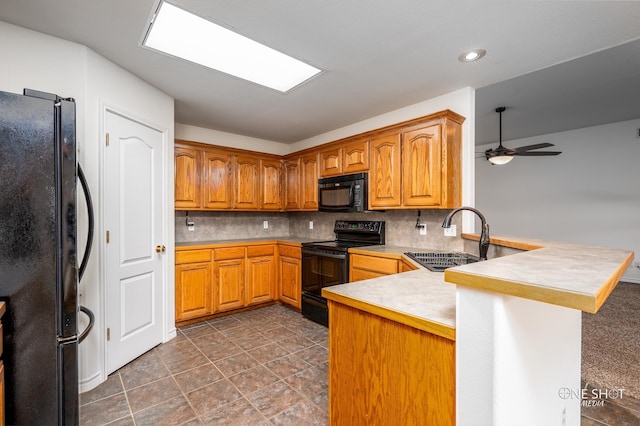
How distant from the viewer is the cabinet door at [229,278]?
11.2 feet

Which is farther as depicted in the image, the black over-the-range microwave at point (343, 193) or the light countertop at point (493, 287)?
the black over-the-range microwave at point (343, 193)

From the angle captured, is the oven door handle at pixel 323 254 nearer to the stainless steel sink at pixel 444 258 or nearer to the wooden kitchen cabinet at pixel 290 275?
the wooden kitchen cabinet at pixel 290 275

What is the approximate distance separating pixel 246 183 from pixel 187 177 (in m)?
0.79

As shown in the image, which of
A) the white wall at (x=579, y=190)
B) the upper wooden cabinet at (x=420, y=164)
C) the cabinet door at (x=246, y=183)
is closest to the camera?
the upper wooden cabinet at (x=420, y=164)

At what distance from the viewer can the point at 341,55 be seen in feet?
7.04

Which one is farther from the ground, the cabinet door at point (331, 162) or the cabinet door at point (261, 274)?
the cabinet door at point (331, 162)

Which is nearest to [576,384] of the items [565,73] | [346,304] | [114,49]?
[346,304]

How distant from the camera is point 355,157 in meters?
3.36

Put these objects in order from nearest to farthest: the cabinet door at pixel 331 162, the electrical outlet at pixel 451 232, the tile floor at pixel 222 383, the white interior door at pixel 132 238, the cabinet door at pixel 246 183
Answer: the tile floor at pixel 222 383 → the white interior door at pixel 132 238 → the electrical outlet at pixel 451 232 → the cabinet door at pixel 331 162 → the cabinet door at pixel 246 183

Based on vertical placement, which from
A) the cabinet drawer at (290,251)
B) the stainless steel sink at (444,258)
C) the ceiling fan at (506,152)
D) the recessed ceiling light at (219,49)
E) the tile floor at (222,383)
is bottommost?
the tile floor at (222,383)

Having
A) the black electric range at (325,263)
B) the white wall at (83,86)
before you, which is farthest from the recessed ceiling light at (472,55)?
the white wall at (83,86)

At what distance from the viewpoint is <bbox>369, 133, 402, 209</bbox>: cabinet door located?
2947 millimetres

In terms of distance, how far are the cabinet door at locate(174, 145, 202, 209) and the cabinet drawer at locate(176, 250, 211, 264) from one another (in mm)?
577

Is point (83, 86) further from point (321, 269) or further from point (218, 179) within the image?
point (321, 269)
